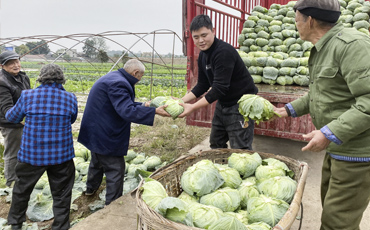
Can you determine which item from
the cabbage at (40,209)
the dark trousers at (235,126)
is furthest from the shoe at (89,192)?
the dark trousers at (235,126)

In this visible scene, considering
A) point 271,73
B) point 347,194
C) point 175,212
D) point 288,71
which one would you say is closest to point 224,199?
point 175,212

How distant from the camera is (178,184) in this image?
2.56m

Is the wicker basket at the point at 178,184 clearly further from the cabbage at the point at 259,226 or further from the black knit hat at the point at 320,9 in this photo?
the black knit hat at the point at 320,9

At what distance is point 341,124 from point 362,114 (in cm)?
14

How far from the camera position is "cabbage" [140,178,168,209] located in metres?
1.85

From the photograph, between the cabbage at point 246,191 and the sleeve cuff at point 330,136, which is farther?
the cabbage at point 246,191

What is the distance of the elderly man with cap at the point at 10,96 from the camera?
422 centimetres

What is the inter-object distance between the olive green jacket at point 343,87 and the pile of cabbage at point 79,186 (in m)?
2.52

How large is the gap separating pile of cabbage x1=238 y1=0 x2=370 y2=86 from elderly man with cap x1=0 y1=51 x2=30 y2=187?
13.0 ft

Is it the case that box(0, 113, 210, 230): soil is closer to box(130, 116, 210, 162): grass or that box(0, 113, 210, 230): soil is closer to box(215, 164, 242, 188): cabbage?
box(130, 116, 210, 162): grass

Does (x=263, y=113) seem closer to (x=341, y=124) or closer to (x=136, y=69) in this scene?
(x=341, y=124)

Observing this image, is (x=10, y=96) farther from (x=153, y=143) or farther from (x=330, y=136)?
(x=330, y=136)

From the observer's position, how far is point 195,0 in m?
4.59

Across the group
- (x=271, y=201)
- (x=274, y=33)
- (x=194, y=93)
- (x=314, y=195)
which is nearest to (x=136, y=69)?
(x=194, y=93)
